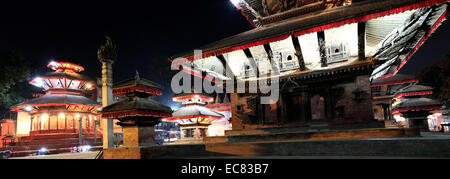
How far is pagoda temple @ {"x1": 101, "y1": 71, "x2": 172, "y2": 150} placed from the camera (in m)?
9.46

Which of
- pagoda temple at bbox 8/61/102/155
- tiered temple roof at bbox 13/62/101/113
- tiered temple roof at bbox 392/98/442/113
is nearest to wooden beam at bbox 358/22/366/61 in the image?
tiered temple roof at bbox 392/98/442/113

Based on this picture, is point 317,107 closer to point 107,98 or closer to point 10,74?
point 107,98

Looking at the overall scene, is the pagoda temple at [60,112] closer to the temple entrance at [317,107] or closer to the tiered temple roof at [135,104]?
the tiered temple roof at [135,104]

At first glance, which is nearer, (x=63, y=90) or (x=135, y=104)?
(x=135, y=104)

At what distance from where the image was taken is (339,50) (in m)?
12.1

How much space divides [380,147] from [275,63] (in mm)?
6860

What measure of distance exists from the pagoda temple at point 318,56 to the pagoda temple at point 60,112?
17.0m

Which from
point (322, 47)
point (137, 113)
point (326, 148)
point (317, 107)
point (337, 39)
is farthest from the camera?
point (317, 107)

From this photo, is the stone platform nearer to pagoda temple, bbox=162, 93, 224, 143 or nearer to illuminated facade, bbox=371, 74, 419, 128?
pagoda temple, bbox=162, 93, 224, 143

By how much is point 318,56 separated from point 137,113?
961cm

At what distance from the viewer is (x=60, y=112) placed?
27.6 meters

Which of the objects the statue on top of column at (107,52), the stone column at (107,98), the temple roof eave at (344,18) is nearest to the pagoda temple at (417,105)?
the temple roof eave at (344,18)

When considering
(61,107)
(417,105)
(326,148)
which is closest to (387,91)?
(417,105)
